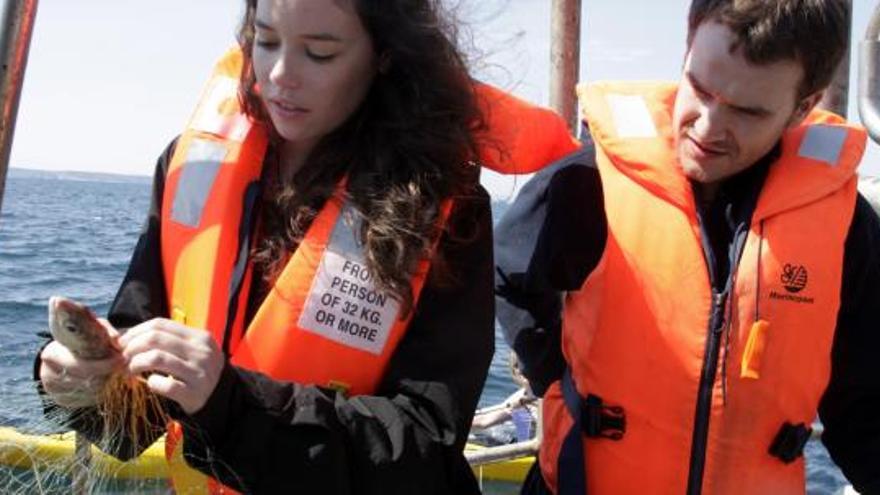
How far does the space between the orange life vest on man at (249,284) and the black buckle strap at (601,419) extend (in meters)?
0.66

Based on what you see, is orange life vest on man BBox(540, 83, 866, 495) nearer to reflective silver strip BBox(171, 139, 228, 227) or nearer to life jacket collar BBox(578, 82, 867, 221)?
life jacket collar BBox(578, 82, 867, 221)

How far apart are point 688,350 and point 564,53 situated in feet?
7.83

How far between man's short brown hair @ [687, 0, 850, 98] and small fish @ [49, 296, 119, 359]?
1.59 metres

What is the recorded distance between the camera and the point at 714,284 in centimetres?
260

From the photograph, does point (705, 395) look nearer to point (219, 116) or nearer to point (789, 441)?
point (789, 441)

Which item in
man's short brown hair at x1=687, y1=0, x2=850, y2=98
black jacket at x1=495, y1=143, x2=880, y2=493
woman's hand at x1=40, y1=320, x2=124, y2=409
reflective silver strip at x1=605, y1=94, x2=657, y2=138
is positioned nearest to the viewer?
woman's hand at x1=40, y1=320, x2=124, y2=409

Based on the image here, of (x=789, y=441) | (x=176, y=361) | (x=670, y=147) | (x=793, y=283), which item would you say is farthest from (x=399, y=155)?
(x=789, y=441)

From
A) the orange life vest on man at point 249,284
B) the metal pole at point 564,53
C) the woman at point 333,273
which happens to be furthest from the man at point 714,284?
the metal pole at point 564,53

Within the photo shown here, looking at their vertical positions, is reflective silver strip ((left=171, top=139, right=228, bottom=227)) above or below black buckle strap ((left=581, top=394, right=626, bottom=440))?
above

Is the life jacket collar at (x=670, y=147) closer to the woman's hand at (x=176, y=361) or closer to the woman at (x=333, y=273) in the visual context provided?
the woman at (x=333, y=273)

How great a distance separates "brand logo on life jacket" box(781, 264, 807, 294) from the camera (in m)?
2.59

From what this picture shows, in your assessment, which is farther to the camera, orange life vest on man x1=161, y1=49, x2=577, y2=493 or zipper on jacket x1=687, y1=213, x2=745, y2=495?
zipper on jacket x1=687, y1=213, x2=745, y2=495

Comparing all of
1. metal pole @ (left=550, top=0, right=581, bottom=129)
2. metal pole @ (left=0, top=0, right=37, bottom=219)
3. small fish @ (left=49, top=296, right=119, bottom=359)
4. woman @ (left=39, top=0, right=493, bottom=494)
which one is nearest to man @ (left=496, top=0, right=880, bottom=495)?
woman @ (left=39, top=0, right=493, bottom=494)

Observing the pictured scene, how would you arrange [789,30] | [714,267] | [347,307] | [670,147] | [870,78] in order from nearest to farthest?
[347,307] → [789,30] → [714,267] → [670,147] → [870,78]
